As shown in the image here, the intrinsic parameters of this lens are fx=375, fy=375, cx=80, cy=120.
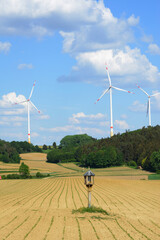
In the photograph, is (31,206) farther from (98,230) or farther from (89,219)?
(98,230)

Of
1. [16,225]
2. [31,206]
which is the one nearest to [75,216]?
[16,225]

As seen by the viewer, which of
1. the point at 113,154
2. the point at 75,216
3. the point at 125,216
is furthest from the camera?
the point at 113,154

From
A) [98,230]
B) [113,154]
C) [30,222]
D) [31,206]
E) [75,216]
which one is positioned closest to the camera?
[98,230]

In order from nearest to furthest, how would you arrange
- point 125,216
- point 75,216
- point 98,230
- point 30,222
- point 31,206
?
point 98,230 → point 30,222 → point 75,216 → point 125,216 → point 31,206

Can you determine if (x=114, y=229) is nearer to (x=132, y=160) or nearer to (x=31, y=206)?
(x=31, y=206)

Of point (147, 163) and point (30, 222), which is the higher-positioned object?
point (147, 163)

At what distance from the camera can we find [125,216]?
2784 centimetres

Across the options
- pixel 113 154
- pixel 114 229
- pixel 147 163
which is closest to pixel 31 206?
pixel 114 229

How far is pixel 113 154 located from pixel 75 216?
151 meters

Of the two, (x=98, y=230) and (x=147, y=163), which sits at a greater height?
(x=147, y=163)

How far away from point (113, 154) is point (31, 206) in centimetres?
14631

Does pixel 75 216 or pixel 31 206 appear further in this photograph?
pixel 31 206

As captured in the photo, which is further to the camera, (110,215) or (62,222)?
(110,215)

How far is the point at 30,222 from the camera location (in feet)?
76.9
